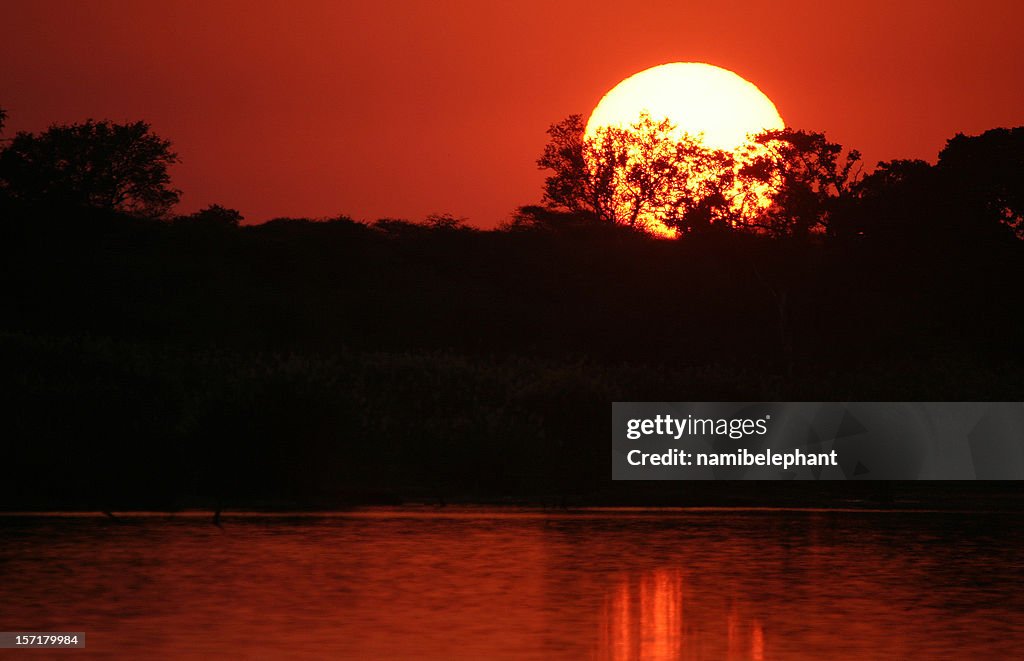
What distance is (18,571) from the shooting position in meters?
13.1

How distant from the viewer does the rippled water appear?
976 centimetres

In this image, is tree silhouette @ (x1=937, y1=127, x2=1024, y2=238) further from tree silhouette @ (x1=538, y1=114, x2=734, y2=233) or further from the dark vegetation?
tree silhouette @ (x1=538, y1=114, x2=734, y2=233)

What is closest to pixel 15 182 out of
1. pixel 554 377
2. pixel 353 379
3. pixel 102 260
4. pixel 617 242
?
pixel 102 260

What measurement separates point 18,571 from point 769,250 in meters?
52.4

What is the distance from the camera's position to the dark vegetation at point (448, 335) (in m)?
22.8

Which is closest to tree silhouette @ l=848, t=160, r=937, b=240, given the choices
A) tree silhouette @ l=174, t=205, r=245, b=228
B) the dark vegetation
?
the dark vegetation

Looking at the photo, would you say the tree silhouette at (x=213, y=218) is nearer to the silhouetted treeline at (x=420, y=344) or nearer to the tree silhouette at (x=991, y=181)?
the silhouetted treeline at (x=420, y=344)

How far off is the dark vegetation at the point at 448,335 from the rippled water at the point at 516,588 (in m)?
4.33

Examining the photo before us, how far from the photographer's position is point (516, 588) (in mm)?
12312

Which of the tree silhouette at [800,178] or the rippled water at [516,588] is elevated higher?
the tree silhouette at [800,178]

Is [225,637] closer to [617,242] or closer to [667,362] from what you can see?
[667,362]

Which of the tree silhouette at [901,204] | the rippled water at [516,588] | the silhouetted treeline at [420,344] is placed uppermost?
the tree silhouette at [901,204]

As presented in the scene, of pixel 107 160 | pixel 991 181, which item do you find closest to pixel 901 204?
pixel 991 181

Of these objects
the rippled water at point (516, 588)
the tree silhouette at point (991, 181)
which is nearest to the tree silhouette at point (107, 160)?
the tree silhouette at point (991, 181)
